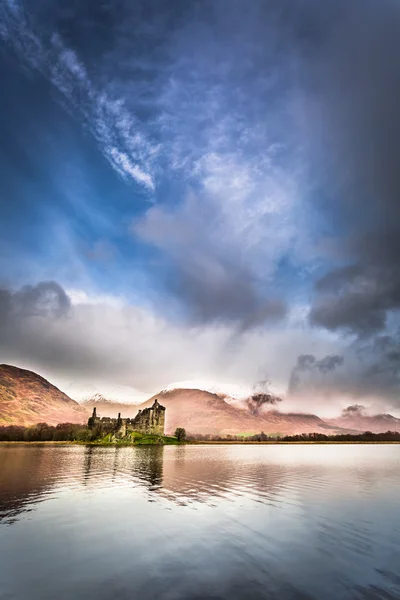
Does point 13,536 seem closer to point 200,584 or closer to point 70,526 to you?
point 70,526

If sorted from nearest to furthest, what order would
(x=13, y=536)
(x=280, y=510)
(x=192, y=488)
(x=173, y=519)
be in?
(x=13, y=536) < (x=173, y=519) < (x=280, y=510) < (x=192, y=488)

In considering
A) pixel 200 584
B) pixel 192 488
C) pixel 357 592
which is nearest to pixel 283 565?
pixel 357 592

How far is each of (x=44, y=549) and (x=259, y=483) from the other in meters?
35.4

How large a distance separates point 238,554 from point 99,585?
846cm

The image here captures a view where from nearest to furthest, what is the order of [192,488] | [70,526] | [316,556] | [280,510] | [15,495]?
[316,556]
[70,526]
[280,510]
[15,495]
[192,488]

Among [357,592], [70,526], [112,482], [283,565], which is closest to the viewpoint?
[357,592]

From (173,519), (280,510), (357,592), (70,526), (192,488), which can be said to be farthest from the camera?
(192,488)

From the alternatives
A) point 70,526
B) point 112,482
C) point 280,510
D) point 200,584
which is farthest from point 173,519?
point 112,482

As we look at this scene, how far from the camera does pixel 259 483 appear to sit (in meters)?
48.2

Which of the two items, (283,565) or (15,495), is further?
(15,495)

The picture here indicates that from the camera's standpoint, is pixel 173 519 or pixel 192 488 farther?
pixel 192 488

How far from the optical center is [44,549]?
19734mm

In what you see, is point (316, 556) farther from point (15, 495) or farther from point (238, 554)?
point (15, 495)

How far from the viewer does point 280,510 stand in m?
31.0
